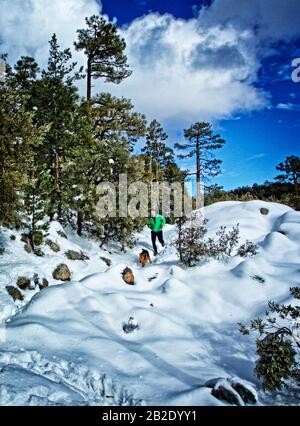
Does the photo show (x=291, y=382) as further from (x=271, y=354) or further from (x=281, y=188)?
(x=281, y=188)

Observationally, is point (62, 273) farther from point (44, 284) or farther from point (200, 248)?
point (200, 248)

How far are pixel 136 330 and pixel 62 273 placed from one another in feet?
16.4

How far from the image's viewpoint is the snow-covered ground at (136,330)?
165 inches

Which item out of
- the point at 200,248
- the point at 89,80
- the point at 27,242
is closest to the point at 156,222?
the point at 200,248

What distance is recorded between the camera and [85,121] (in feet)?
49.4

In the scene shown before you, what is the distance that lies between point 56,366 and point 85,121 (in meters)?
12.7

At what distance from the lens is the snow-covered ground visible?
4191 mm

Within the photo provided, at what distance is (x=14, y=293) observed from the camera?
8219mm

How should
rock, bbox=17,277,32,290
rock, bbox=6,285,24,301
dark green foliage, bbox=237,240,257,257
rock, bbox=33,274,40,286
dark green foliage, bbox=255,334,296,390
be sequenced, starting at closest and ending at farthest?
dark green foliage, bbox=255,334,296,390 → rock, bbox=6,285,24,301 → rock, bbox=17,277,32,290 → rock, bbox=33,274,40,286 → dark green foliage, bbox=237,240,257,257

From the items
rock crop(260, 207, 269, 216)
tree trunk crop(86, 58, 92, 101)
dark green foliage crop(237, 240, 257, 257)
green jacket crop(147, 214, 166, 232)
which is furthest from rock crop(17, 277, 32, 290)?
rock crop(260, 207, 269, 216)

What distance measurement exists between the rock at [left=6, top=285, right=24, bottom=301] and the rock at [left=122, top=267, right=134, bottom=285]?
122 inches

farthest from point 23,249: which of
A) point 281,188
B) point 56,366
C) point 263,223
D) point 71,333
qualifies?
point 281,188

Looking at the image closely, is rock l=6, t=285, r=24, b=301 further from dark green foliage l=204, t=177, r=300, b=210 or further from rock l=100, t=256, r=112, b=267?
dark green foliage l=204, t=177, r=300, b=210
